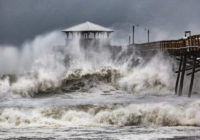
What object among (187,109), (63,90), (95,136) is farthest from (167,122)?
(63,90)

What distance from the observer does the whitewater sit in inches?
1030

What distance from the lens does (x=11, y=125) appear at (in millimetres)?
29625

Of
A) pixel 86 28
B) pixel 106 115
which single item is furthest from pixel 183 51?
pixel 86 28

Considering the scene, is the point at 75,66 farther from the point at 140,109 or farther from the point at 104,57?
the point at 140,109

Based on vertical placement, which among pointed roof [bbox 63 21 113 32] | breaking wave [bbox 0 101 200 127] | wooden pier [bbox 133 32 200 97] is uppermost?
pointed roof [bbox 63 21 113 32]

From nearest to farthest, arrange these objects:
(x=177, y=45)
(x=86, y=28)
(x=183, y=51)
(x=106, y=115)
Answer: (x=106, y=115)
(x=183, y=51)
(x=177, y=45)
(x=86, y=28)

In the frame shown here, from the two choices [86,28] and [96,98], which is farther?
[86,28]

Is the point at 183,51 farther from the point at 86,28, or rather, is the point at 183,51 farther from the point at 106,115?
the point at 86,28

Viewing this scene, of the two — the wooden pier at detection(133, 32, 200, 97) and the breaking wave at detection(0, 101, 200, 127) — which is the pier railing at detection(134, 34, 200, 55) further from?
the breaking wave at detection(0, 101, 200, 127)

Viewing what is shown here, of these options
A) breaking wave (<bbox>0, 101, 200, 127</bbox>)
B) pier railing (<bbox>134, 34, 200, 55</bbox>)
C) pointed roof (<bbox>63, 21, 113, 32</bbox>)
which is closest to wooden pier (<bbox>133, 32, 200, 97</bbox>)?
pier railing (<bbox>134, 34, 200, 55</bbox>)

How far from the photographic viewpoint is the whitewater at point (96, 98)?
85.8 feet

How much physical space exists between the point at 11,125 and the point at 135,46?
84.6 feet

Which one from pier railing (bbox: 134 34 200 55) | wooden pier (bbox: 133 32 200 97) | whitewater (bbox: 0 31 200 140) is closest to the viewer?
whitewater (bbox: 0 31 200 140)

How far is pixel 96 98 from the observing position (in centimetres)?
4038
